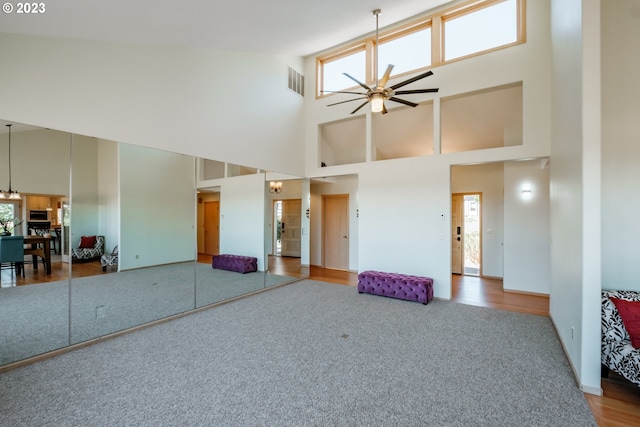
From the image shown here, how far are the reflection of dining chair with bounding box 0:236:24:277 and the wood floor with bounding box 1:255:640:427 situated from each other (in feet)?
0.28

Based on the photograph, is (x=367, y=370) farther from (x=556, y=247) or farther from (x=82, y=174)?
(x=82, y=174)

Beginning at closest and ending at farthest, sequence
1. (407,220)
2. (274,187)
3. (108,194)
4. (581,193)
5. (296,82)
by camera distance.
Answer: (581,193), (108,194), (407,220), (274,187), (296,82)

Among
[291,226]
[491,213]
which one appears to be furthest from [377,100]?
[291,226]

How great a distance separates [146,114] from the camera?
12.2 ft

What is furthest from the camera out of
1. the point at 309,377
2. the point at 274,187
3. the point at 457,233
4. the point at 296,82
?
the point at 457,233

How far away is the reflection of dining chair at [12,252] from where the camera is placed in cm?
304

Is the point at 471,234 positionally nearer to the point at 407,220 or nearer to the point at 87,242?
the point at 407,220

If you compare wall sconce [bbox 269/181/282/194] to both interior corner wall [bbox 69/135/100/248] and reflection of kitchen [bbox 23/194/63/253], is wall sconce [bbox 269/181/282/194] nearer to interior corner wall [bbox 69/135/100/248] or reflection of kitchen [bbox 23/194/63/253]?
interior corner wall [bbox 69/135/100/248]

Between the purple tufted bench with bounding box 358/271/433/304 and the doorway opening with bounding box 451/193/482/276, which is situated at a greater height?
the doorway opening with bounding box 451/193/482/276

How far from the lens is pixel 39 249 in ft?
10.6

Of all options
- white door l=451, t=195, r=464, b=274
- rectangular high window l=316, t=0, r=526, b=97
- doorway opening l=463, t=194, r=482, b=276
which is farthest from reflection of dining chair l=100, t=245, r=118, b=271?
doorway opening l=463, t=194, r=482, b=276

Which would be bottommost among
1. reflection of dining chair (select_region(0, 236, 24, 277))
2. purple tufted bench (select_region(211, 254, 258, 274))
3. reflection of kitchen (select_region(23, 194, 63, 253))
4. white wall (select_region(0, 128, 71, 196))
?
purple tufted bench (select_region(211, 254, 258, 274))

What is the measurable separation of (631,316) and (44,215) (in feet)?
20.5

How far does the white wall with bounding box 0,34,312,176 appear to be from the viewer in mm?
2830
